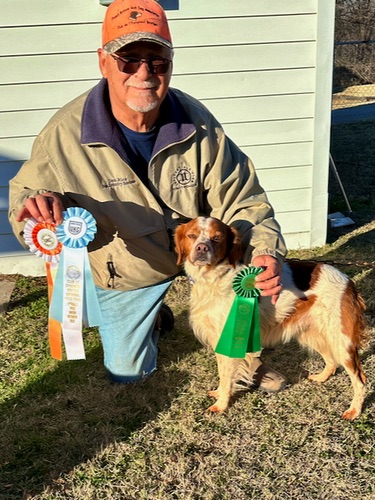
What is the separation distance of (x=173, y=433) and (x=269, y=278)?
3.37ft

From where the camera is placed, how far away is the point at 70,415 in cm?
297

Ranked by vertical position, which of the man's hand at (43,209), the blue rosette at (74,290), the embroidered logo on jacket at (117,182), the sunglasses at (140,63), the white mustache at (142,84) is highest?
the sunglasses at (140,63)

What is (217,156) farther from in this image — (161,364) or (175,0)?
(175,0)

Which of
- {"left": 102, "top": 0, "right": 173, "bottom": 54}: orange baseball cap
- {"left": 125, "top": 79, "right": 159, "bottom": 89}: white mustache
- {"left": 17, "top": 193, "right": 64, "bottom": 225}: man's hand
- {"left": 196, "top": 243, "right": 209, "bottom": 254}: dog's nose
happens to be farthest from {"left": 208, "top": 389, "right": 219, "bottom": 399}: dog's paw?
{"left": 102, "top": 0, "right": 173, "bottom": 54}: orange baseball cap

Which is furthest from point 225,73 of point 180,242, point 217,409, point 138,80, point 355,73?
point 355,73

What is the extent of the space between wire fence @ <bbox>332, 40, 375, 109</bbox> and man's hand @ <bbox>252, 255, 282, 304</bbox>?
14.8m

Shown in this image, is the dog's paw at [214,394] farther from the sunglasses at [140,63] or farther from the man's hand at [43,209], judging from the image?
the sunglasses at [140,63]

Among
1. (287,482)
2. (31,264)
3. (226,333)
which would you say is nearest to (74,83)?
(31,264)

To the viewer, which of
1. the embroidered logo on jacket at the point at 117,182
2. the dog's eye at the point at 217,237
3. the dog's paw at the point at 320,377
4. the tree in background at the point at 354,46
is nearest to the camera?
the dog's eye at the point at 217,237

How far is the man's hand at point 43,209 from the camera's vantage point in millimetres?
2383

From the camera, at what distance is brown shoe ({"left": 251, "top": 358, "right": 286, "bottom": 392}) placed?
3070 mm

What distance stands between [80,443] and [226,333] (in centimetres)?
94

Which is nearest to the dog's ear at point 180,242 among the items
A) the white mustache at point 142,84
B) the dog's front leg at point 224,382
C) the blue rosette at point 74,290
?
the blue rosette at point 74,290

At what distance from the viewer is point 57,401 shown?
3.09 m
